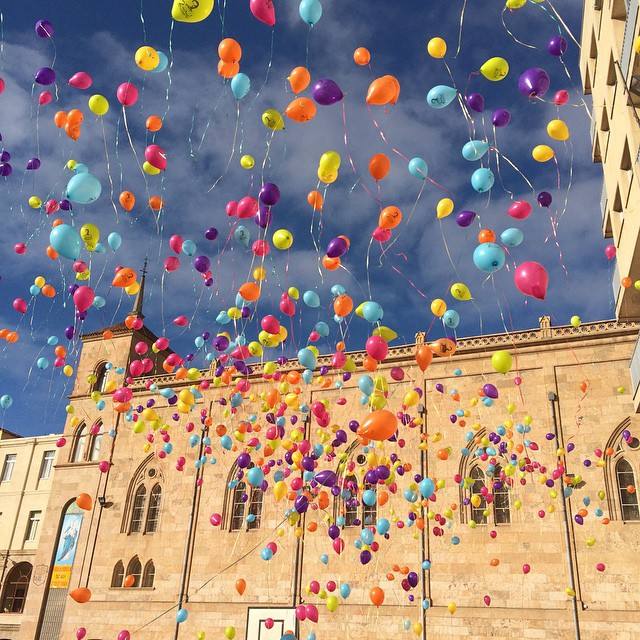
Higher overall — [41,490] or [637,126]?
[637,126]

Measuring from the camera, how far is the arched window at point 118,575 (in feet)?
80.3

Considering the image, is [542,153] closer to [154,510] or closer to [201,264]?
[201,264]

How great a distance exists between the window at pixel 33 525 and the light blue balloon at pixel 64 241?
24.9 meters

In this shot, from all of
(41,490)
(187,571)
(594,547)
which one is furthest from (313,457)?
(41,490)

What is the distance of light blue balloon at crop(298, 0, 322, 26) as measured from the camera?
912 centimetres

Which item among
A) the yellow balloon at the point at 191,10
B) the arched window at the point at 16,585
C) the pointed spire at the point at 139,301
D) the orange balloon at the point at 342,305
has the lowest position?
the arched window at the point at 16,585

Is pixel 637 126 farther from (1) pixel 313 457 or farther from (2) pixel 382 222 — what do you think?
(1) pixel 313 457

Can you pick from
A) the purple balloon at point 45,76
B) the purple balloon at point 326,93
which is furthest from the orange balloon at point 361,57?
the purple balloon at point 45,76

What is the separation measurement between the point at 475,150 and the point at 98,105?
6.30 metres

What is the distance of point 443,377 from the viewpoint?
22.7m

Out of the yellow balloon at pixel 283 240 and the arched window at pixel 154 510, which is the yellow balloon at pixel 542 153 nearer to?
the yellow balloon at pixel 283 240

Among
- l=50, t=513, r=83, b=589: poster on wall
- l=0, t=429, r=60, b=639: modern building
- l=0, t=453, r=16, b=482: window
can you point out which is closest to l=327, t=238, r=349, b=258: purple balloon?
l=50, t=513, r=83, b=589: poster on wall

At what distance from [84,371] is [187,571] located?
446 inches

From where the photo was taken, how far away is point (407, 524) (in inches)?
835
